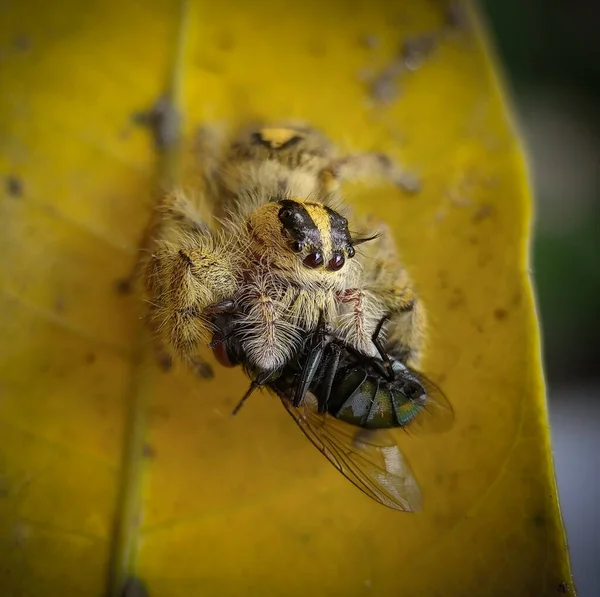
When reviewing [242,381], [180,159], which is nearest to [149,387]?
[242,381]

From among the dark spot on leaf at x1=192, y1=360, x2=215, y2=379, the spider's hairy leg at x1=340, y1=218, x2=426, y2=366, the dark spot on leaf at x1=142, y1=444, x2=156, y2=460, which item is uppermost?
the spider's hairy leg at x1=340, y1=218, x2=426, y2=366

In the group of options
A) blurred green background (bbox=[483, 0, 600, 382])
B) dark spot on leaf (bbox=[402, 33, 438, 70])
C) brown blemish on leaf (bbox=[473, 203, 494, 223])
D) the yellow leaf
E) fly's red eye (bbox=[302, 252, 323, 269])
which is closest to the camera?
fly's red eye (bbox=[302, 252, 323, 269])

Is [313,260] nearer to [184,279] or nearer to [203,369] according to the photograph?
[184,279]

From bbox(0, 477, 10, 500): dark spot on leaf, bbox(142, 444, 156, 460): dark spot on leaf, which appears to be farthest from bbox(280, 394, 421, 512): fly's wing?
bbox(0, 477, 10, 500): dark spot on leaf

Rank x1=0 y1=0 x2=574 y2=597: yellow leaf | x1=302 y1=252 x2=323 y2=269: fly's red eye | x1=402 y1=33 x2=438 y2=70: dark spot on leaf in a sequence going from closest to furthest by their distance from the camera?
x1=302 y1=252 x2=323 y2=269: fly's red eye
x1=0 y1=0 x2=574 y2=597: yellow leaf
x1=402 y1=33 x2=438 y2=70: dark spot on leaf

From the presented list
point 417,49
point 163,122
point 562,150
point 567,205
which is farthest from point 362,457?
point 562,150

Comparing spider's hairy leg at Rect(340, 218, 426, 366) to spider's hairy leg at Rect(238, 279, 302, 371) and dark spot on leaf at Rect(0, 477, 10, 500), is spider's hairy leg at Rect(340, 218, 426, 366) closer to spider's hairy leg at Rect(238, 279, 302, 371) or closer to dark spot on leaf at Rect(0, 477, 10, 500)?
spider's hairy leg at Rect(238, 279, 302, 371)
